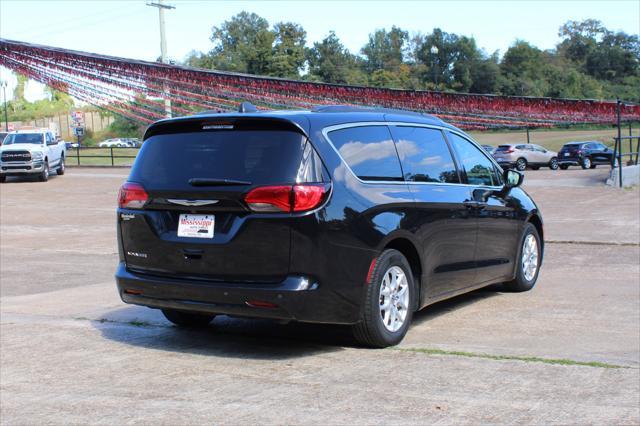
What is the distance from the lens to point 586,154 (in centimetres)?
4238

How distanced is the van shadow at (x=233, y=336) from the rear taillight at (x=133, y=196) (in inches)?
Answer: 43.8

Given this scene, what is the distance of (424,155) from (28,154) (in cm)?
2765

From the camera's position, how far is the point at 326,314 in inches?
229

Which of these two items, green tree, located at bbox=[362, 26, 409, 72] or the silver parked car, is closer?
the silver parked car

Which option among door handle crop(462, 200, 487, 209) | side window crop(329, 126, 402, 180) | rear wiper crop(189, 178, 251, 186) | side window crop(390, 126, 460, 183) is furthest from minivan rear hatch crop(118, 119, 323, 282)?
door handle crop(462, 200, 487, 209)

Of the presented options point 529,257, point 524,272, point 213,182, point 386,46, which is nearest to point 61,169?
point 529,257

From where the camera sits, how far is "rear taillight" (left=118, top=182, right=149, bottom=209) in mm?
6297

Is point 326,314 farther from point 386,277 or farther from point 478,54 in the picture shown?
point 478,54

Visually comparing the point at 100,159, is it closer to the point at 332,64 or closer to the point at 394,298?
the point at 332,64

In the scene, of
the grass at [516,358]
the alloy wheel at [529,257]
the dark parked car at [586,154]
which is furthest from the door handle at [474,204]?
the dark parked car at [586,154]

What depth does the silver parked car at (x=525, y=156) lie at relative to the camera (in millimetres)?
43344

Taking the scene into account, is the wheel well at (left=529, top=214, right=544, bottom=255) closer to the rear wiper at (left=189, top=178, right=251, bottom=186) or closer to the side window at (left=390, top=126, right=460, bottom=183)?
the side window at (left=390, top=126, right=460, bottom=183)

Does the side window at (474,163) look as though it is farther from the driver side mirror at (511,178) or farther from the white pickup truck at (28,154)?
the white pickup truck at (28,154)

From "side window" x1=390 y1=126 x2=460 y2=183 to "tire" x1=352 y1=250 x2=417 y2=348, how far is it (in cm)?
81
